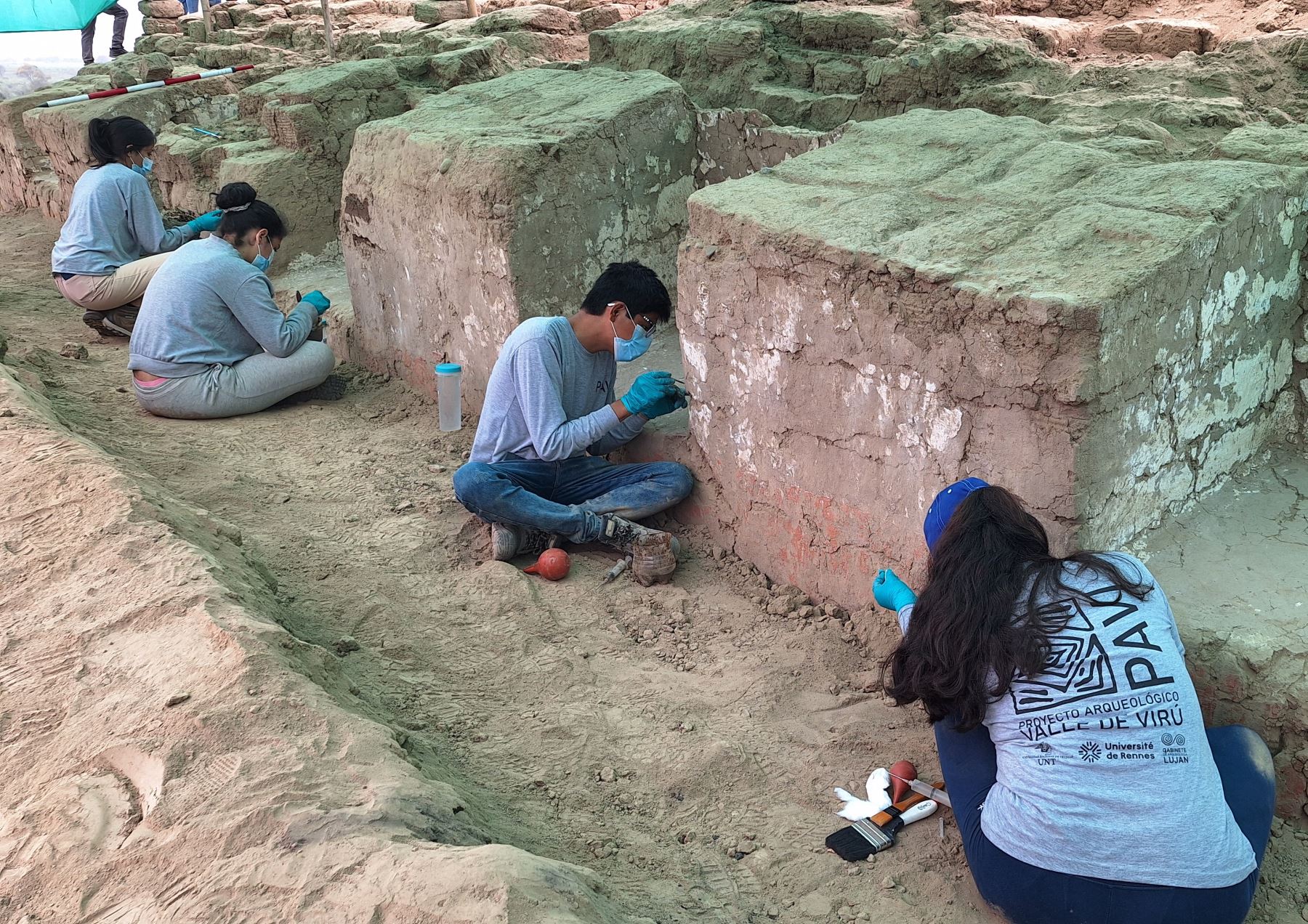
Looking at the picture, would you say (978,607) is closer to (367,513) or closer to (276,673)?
(276,673)

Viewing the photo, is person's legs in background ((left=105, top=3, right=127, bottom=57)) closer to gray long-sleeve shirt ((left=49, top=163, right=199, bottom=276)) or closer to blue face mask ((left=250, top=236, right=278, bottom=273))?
gray long-sleeve shirt ((left=49, top=163, right=199, bottom=276))

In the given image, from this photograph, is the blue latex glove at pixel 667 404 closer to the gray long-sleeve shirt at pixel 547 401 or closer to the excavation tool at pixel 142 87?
the gray long-sleeve shirt at pixel 547 401

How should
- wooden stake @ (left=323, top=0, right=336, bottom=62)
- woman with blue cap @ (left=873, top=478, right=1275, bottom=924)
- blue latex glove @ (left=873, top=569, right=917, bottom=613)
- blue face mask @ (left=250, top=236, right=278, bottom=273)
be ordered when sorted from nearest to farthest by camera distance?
woman with blue cap @ (left=873, top=478, right=1275, bottom=924)
blue latex glove @ (left=873, top=569, right=917, bottom=613)
blue face mask @ (left=250, top=236, right=278, bottom=273)
wooden stake @ (left=323, top=0, right=336, bottom=62)

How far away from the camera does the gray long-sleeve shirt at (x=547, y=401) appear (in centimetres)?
340

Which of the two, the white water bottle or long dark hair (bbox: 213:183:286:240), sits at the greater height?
long dark hair (bbox: 213:183:286:240)

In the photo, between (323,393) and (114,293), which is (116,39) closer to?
(114,293)

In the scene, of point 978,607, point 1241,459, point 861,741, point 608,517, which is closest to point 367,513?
point 608,517

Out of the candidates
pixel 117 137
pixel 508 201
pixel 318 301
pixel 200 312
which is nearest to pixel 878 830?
pixel 508 201

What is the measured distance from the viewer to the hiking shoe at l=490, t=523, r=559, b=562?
3.50 meters

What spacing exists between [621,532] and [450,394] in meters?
1.23

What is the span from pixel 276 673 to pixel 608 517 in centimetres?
135

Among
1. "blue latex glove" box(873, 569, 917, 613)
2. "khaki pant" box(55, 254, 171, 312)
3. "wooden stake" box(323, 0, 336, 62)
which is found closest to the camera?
"blue latex glove" box(873, 569, 917, 613)

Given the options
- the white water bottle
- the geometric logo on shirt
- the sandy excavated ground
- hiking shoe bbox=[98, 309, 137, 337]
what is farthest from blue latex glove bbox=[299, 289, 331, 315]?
the geometric logo on shirt

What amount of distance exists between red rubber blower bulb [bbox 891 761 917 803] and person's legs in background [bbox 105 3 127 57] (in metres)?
11.0
